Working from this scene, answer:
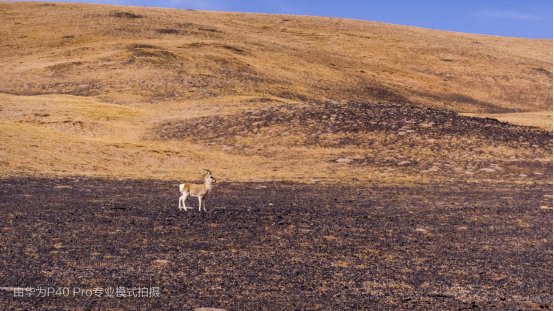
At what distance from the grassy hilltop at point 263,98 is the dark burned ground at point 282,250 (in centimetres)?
479

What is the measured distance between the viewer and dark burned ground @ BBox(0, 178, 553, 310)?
556cm

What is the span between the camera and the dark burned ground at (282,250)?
5559 mm

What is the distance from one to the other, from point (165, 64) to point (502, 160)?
91.2 ft

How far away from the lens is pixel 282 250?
296 inches

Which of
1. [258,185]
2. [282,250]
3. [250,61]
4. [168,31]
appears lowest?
[282,250]

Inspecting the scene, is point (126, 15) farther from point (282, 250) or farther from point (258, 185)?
point (282, 250)

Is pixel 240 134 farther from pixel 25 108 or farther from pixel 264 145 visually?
pixel 25 108

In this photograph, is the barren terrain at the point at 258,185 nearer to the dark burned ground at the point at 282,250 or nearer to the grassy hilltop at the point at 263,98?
the dark burned ground at the point at 282,250

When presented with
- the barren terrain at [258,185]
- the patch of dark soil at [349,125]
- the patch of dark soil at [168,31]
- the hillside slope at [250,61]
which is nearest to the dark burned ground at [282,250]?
the barren terrain at [258,185]

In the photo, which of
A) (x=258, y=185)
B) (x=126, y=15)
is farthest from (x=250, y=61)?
(x=258, y=185)

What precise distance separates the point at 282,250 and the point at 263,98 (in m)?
25.0

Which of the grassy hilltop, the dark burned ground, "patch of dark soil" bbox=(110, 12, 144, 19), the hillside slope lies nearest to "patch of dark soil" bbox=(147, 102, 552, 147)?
the grassy hilltop

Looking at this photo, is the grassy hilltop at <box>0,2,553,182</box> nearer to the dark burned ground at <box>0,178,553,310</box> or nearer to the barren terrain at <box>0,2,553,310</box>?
the barren terrain at <box>0,2,553,310</box>

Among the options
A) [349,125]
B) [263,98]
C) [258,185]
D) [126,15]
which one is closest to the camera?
[258,185]
